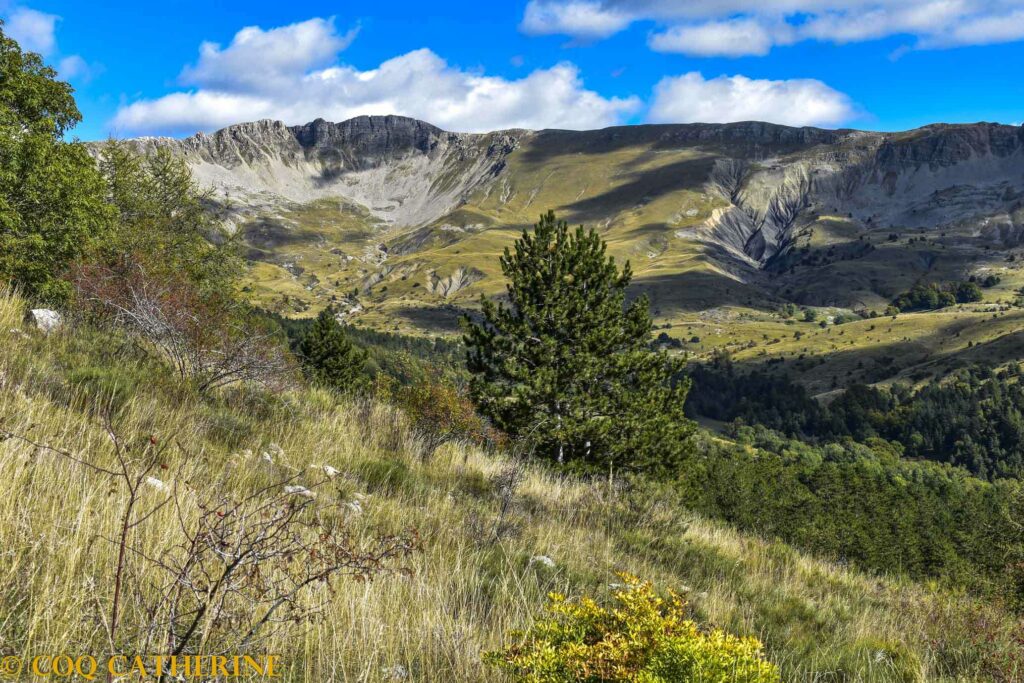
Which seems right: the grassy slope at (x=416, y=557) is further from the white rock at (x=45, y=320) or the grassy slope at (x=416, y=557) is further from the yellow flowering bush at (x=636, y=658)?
the yellow flowering bush at (x=636, y=658)

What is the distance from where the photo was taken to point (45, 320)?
958cm

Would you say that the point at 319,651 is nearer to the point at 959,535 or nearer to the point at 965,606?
the point at 965,606

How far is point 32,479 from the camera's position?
365 cm

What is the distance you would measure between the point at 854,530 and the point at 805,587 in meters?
83.8

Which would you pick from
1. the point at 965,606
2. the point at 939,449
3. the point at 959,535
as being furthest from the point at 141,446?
the point at 939,449

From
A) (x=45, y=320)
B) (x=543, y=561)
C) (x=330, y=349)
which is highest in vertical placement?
(x=45, y=320)

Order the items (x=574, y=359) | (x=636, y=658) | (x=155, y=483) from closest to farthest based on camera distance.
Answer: (x=636, y=658), (x=155, y=483), (x=574, y=359)

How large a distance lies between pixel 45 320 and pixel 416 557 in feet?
28.8

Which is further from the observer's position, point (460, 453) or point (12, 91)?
point (12, 91)
